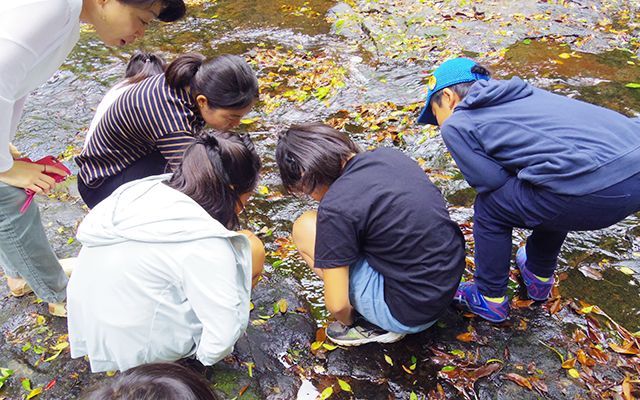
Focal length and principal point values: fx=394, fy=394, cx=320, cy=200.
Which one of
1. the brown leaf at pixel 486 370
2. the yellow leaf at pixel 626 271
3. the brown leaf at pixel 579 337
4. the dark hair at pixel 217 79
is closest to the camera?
the brown leaf at pixel 486 370

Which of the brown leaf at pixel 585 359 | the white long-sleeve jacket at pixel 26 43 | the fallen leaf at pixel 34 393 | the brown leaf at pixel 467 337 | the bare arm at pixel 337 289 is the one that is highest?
the white long-sleeve jacket at pixel 26 43

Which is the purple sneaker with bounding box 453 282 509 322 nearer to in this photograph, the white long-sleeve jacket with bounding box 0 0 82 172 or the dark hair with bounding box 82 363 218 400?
the dark hair with bounding box 82 363 218 400

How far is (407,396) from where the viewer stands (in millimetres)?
2273

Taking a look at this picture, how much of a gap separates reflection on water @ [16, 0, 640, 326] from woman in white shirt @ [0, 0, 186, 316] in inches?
62.1

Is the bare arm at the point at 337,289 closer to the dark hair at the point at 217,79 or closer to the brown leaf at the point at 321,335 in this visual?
the brown leaf at the point at 321,335

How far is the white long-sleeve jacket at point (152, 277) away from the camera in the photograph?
183 centimetres

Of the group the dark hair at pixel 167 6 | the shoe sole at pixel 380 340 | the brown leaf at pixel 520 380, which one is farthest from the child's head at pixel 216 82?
the brown leaf at pixel 520 380

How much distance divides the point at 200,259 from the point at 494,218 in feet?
5.53

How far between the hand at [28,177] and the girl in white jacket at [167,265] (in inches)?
23.7

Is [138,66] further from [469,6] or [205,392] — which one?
[469,6]

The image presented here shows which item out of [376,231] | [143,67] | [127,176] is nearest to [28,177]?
[127,176]

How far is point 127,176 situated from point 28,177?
0.76 meters

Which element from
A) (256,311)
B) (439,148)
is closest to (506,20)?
(439,148)

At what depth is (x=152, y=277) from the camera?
1882 millimetres
